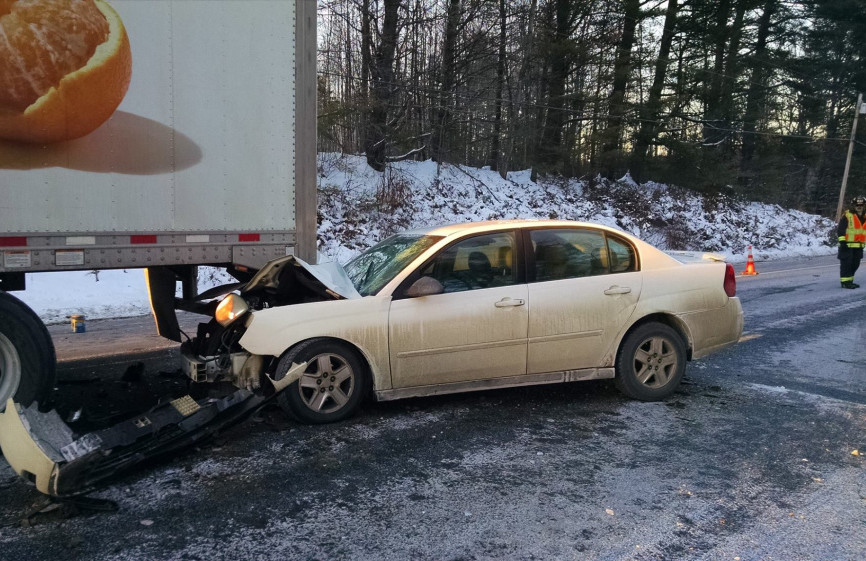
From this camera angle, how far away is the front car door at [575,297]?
510 cm

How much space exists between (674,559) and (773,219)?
29.2 meters

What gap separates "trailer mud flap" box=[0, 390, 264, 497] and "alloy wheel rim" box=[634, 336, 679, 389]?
3.13 meters

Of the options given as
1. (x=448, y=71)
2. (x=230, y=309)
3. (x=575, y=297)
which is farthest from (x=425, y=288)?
(x=448, y=71)

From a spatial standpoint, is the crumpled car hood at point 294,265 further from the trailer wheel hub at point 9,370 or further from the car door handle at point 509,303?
the trailer wheel hub at point 9,370

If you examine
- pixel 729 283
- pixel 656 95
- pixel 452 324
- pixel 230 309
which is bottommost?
pixel 452 324

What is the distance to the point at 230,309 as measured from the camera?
14.9 feet

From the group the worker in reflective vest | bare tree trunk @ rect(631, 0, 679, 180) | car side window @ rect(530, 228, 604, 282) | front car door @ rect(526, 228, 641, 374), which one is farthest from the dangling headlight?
bare tree trunk @ rect(631, 0, 679, 180)

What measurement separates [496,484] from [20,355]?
3308mm

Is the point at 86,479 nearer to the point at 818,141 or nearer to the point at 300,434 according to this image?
the point at 300,434

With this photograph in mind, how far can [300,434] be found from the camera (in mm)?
4492

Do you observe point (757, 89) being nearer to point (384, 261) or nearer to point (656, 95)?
point (656, 95)

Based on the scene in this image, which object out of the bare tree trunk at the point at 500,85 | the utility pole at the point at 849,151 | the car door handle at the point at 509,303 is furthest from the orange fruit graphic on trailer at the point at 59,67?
the utility pole at the point at 849,151

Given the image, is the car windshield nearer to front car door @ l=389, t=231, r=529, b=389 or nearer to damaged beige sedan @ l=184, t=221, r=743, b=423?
damaged beige sedan @ l=184, t=221, r=743, b=423

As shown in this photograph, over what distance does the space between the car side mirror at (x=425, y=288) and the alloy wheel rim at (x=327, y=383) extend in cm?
72
